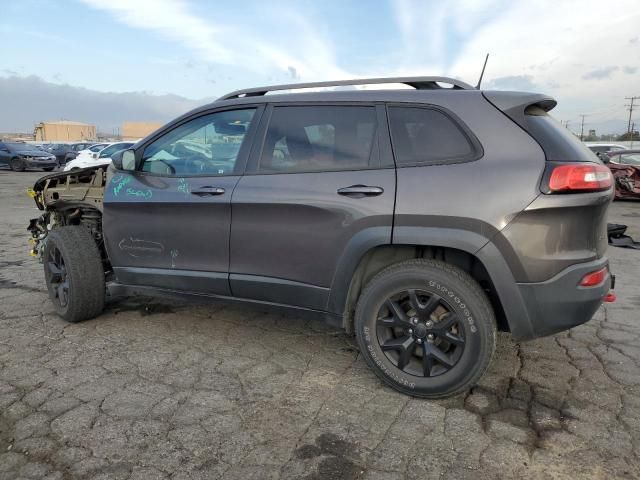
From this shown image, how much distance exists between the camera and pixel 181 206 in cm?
351

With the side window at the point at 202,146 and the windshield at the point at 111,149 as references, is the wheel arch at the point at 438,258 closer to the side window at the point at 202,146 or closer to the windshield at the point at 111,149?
the side window at the point at 202,146

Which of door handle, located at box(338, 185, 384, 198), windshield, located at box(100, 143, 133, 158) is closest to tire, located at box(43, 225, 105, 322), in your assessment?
door handle, located at box(338, 185, 384, 198)

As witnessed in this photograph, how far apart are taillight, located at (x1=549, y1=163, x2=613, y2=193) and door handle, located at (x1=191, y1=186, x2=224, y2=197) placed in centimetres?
198

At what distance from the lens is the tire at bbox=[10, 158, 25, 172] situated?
1010 inches

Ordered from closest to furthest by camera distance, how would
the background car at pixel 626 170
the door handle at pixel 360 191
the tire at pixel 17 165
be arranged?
1. the door handle at pixel 360 191
2. the background car at pixel 626 170
3. the tire at pixel 17 165

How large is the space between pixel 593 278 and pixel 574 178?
0.54 m

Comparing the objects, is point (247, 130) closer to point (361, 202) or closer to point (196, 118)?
point (196, 118)

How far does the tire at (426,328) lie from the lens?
9.05 feet

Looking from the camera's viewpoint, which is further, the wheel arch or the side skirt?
the side skirt

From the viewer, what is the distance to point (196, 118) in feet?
12.0

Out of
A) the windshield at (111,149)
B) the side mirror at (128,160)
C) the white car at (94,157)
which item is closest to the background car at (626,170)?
the side mirror at (128,160)

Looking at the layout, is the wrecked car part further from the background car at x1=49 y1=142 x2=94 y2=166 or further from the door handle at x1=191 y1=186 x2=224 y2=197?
the background car at x1=49 y1=142 x2=94 y2=166

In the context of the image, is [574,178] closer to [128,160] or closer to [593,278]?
[593,278]

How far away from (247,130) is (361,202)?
102 cm
